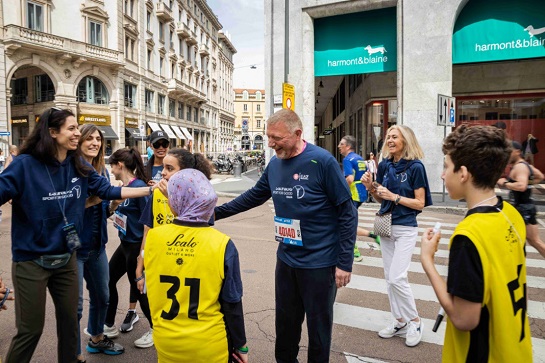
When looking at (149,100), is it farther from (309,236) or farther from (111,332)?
(309,236)

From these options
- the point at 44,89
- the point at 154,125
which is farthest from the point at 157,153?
the point at 154,125

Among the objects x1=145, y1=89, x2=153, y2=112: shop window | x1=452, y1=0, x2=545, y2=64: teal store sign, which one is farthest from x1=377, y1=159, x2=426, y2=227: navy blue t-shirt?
x1=145, y1=89, x2=153, y2=112: shop window

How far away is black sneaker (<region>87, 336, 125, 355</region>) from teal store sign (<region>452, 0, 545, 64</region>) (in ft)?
48.2

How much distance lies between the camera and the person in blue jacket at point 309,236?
2941mm

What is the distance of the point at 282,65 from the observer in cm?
1648

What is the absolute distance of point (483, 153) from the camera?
183 cm

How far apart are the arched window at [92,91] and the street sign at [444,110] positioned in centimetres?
3023

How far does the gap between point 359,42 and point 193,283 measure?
15071 mm

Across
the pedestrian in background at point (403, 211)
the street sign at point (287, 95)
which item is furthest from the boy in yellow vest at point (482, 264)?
the street sign at point (287, 95)

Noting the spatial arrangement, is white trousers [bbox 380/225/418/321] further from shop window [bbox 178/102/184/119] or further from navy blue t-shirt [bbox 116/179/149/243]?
shop window [bbox 178/102/184/119]

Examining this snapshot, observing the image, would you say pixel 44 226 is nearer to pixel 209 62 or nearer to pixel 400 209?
pixel 400 209

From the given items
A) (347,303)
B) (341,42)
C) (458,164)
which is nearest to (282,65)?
(341,42)

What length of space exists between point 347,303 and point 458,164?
3.63 meters

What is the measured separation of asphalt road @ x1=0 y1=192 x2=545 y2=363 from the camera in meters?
3.81
